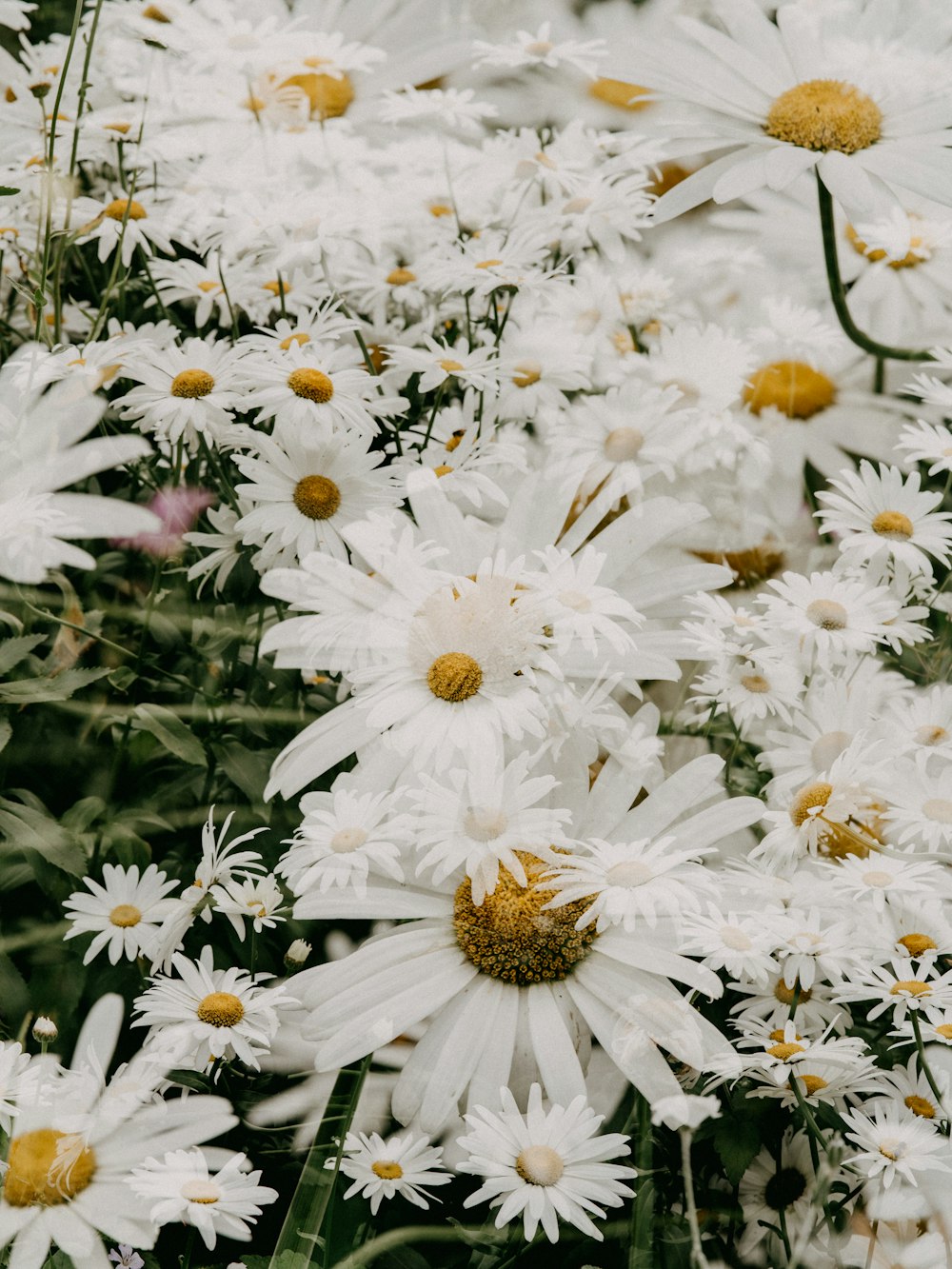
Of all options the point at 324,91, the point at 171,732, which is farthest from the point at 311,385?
the point at 324,91

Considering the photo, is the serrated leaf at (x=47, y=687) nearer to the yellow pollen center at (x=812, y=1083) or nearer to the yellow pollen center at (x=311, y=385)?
the yellow pollen center at (x=311, y=385)

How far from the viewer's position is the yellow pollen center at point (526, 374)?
1.95 feet

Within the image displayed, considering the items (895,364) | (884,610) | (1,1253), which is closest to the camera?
(1,1253)

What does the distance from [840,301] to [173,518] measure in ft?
1.04

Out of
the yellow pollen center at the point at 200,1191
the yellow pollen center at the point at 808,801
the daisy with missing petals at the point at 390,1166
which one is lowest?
the daisy with missing petals at the point at 390,1166

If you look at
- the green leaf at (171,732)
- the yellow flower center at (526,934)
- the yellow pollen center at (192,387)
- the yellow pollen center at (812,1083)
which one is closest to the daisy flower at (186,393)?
the yellow pollen center at (192,387)

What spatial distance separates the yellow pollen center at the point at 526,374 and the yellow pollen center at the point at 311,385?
11cm

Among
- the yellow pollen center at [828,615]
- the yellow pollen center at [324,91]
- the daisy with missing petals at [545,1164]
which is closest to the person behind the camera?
the daisy with missing petals at [545,1164]

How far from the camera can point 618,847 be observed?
44 centimetres

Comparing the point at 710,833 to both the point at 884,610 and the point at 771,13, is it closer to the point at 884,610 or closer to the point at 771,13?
the point at 884,610

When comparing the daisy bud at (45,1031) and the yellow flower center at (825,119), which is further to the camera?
the yellow flower center at (825,119)

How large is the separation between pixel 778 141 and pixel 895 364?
16 cm

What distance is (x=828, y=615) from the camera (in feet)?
1.59

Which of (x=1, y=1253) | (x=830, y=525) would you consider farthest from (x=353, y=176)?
(x=1, y=1253)
